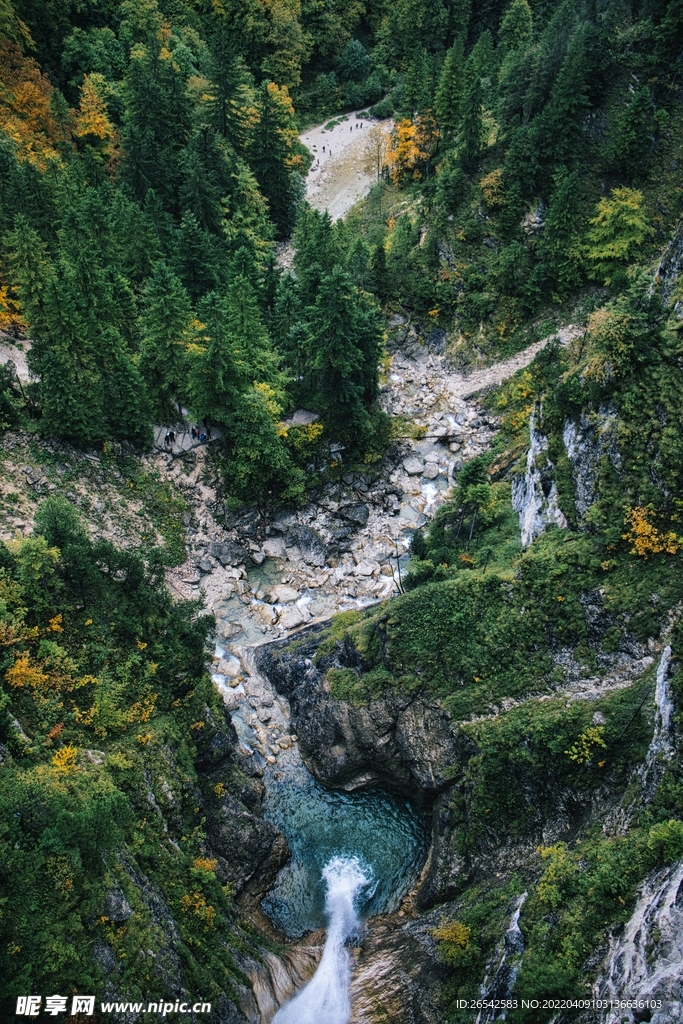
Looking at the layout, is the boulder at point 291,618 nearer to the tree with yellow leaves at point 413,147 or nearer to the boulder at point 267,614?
the boulder at point 267,614

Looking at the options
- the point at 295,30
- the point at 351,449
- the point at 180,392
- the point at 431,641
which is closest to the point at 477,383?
the point at 351,449

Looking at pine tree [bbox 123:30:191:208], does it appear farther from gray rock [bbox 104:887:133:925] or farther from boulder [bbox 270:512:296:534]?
gray rock [bbox 104:887:133:925]

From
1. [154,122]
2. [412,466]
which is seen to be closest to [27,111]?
[154,122]

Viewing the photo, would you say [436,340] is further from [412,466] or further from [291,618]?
[291,618]

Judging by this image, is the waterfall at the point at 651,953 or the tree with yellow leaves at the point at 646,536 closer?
the waterfall at the point at 651,953

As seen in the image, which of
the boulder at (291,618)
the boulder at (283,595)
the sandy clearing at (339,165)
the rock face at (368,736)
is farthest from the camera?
the sandy clearing at (339,165)

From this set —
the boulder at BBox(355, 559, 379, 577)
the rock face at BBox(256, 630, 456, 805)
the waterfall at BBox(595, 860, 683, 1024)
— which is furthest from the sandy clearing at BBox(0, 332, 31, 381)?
the waterfall at BBox(595, 860, 683, 1024)

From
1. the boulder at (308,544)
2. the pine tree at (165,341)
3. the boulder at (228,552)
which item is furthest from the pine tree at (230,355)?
the boulder at (308,544)
